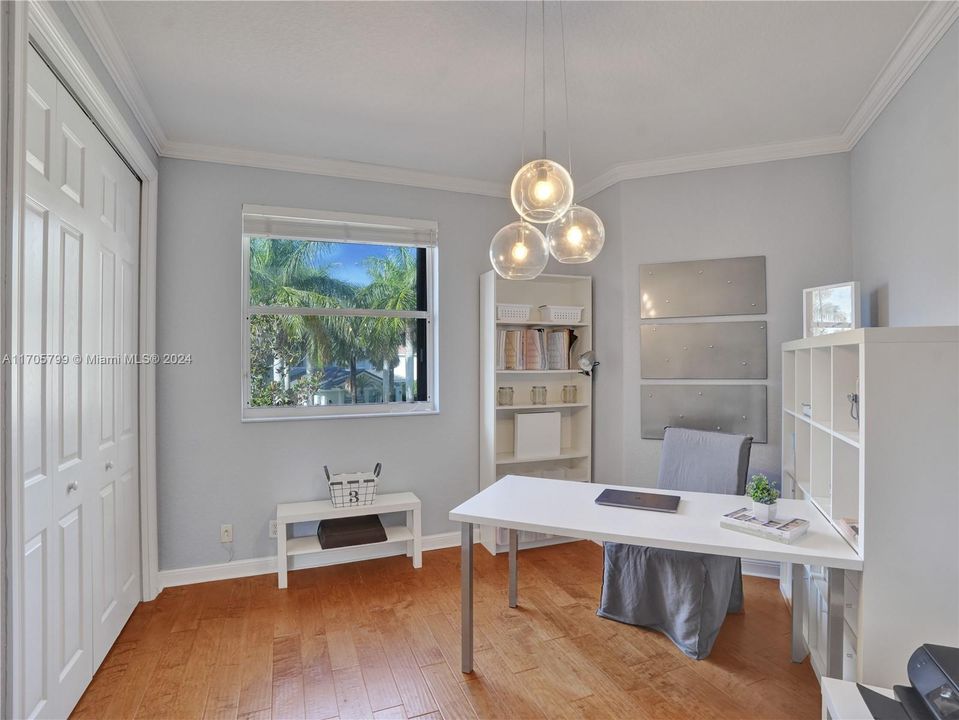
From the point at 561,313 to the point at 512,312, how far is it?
0.36 m

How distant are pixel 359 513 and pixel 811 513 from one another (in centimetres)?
234

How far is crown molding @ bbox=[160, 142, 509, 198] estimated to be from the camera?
302 cm

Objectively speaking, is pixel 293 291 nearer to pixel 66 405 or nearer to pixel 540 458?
pixel 66 405

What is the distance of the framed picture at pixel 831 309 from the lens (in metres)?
2.48

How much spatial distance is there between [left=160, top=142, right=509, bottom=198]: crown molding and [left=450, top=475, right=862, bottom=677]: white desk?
213 centimetres

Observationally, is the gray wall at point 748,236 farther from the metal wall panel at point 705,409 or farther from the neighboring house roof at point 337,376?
the neighboring house roof at point 337,376

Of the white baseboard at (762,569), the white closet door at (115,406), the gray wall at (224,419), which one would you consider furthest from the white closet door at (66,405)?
the white baseboard at (762,569)

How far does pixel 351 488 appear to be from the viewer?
3162mm

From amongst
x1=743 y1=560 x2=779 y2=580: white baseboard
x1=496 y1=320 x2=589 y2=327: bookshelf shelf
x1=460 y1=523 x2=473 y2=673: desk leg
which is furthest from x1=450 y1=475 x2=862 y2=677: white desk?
x1=496 y1=320 x2=589 y2=327: bookshelf shelf

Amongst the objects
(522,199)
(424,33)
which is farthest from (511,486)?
(424,33)

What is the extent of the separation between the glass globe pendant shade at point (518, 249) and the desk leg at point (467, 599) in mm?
1068

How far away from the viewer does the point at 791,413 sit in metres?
2.72

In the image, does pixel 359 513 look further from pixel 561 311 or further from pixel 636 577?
pixel 561 311

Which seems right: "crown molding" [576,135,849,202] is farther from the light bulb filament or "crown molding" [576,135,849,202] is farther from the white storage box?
the light bulb filament
